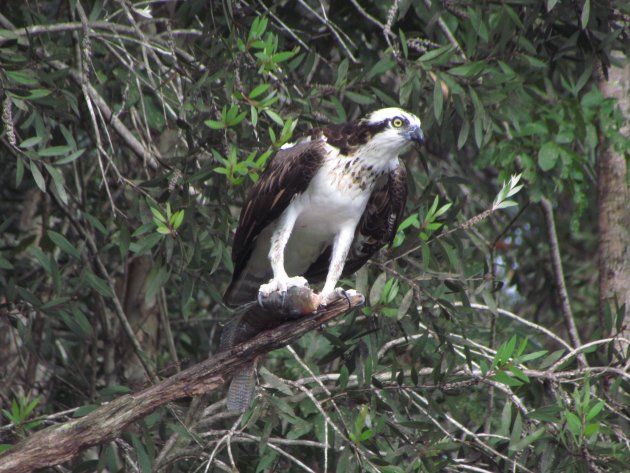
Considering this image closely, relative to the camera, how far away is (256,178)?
4895mm

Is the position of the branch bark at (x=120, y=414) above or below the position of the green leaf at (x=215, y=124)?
below

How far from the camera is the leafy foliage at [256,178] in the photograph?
16.0 feet

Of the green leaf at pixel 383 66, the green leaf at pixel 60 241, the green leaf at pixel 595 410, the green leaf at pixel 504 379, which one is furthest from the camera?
the green leaf at pixel 383 66

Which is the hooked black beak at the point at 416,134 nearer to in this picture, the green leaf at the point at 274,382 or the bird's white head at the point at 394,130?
the bird's white head at the point at 394,130

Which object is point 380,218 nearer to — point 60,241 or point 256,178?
point 256,178

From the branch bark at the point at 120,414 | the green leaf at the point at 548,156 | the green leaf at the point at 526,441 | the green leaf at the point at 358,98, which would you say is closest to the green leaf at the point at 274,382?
the branch bark at the point at 120,414

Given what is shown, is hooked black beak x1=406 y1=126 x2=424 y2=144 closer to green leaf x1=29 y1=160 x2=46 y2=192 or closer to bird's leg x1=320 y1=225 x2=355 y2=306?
bird's leg x1=320 y1=225 x2=355 y2=306

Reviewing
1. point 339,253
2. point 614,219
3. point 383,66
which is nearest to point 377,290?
point 339,253

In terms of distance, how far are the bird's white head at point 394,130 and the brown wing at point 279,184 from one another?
252 millimetres

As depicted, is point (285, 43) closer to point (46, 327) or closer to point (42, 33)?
point (42, 33)

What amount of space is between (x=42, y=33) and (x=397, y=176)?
1.98 m

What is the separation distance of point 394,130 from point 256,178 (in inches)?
26.5

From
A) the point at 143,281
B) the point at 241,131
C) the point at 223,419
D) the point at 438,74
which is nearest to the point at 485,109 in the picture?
the point at 438,74

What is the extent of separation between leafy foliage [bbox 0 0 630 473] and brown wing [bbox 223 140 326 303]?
10cm
